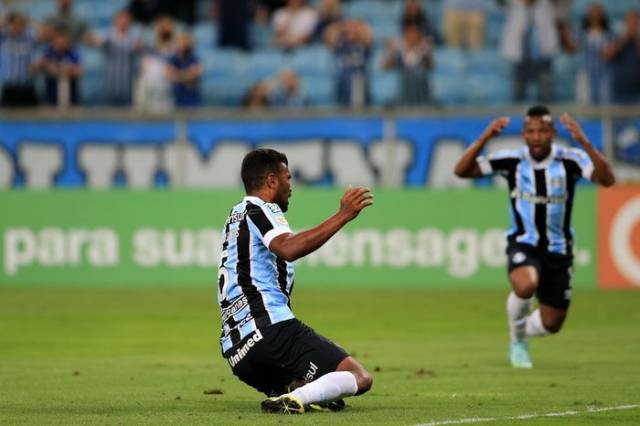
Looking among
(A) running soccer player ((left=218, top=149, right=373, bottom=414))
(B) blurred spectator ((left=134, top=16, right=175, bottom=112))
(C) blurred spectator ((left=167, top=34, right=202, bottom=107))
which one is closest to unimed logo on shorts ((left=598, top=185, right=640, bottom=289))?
(C) blurred spectator ((left=167, top=34, right=202, bottom=107))

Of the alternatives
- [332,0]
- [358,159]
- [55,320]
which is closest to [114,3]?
[332,0]

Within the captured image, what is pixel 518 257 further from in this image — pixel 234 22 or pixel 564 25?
pixel 234 22

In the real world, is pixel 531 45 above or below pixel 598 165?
above

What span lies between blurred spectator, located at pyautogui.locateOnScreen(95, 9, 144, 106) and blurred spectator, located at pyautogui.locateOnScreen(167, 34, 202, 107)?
2.29 ft

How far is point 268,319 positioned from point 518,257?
4.77 metres

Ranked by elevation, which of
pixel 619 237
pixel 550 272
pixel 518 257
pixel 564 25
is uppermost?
pixel 564 25

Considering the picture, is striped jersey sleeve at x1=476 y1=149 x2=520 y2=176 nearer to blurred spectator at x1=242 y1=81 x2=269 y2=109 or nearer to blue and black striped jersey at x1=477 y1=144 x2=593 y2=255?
blue and black striped jersey at x1=477 y1=144 x2=593 y2=255

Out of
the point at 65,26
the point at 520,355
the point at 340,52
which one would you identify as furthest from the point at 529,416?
the point at 65,26

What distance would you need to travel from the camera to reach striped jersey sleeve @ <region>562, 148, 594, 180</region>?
1324 centimetres

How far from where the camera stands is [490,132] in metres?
12.5

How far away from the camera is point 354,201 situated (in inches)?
330

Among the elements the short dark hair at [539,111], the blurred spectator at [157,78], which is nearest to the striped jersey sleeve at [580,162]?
the short dark hair at [539,111]

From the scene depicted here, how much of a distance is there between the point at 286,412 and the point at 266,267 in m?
0.91

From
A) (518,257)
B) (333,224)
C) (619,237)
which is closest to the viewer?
(333,224)
